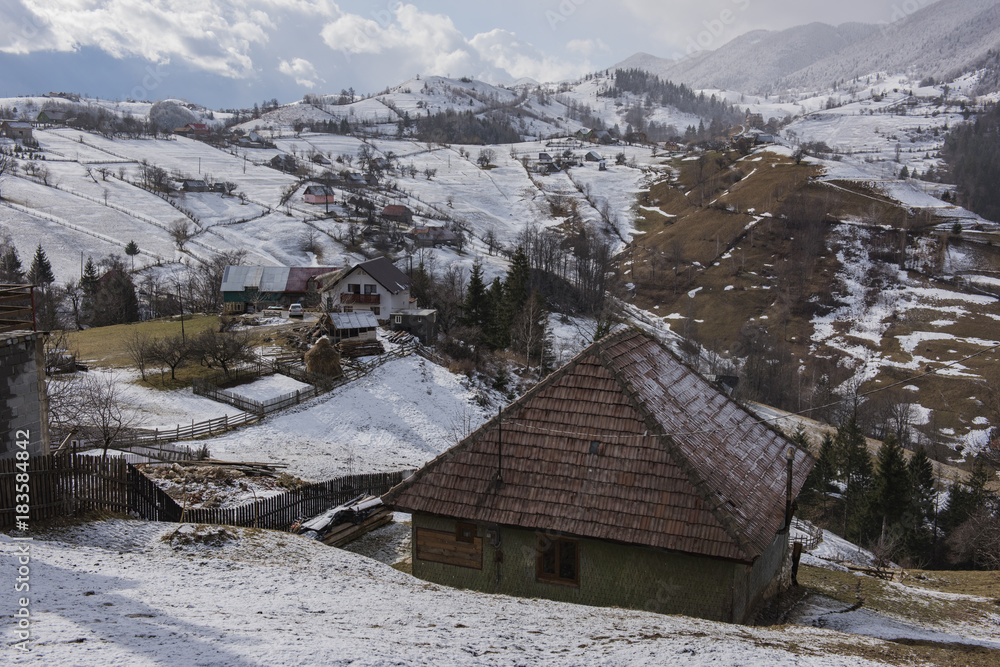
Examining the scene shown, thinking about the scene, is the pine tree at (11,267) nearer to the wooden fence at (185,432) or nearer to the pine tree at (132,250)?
the pine tree at (132,250)

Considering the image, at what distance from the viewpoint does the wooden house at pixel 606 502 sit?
1240cm

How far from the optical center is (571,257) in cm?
12100

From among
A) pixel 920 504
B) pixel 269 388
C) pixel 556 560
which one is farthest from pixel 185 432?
pixel 920 504

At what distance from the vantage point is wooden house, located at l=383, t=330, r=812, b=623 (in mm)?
12398

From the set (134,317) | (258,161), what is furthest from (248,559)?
(258,161)

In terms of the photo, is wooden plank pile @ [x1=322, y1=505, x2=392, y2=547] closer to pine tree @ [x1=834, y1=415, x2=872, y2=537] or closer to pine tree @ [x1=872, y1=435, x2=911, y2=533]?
pine tree @ [x1=872, y1=435, x2=911, y2=533]

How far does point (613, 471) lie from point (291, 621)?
7.11 meters

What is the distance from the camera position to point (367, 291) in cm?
6328

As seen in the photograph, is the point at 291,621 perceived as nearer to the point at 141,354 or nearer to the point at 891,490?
the point at 141,354

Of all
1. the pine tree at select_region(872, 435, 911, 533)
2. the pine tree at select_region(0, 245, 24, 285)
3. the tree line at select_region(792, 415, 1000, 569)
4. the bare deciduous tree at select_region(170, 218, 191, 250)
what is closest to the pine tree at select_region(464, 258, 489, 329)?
the tree line at select_region(792, 415, 1000, 569)

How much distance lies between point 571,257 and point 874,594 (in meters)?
107

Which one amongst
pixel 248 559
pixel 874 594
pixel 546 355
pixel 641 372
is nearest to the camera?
pixel 248 559

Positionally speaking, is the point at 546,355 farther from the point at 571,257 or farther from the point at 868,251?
the point at 868,251

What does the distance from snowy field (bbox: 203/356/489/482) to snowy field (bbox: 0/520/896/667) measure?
55.8 ft
